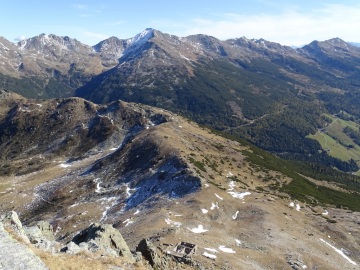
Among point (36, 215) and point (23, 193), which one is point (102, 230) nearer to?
point (36, 215)

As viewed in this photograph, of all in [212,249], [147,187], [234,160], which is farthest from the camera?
[234,160]

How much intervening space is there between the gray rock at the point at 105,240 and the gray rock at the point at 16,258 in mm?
11575

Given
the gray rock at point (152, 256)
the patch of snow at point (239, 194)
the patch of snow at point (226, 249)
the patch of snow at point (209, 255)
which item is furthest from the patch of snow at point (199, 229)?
the gray rock at point (152, 256)

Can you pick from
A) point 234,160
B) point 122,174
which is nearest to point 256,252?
point 122,174

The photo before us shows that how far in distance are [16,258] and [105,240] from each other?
1799cm

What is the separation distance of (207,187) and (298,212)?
2904 centimetres

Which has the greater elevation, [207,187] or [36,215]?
[207,187]

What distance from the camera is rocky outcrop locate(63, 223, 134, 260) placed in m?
35.6

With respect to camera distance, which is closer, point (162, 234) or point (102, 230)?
point (102, 230)

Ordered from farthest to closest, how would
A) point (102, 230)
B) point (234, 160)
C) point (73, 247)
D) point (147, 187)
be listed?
point (234, 160), point (147, 187), point (102, 230), point (73, 247)

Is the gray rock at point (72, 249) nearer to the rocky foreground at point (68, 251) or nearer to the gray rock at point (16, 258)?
the rocky foreground at point (68, 251)

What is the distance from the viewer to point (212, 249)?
64562 mm

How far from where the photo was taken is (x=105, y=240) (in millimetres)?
40406

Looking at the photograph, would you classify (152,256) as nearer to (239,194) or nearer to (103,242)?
(103,242)
